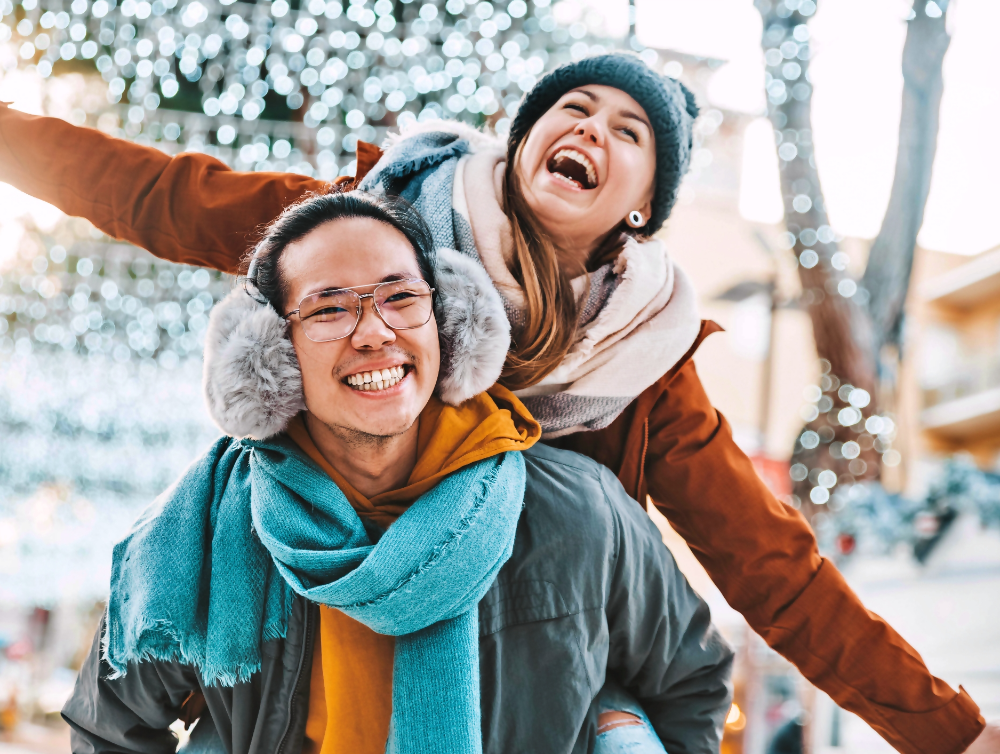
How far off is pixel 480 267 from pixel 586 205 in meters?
0.32

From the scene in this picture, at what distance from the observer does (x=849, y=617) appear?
1738mm

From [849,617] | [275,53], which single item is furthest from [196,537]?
[275,53]

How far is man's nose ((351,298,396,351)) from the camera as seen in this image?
1.45 metres

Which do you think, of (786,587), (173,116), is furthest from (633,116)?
(173,116)

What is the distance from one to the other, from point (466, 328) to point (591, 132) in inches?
21.6

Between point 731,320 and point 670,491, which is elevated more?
point 731,320

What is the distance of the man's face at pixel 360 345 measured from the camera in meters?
1.46

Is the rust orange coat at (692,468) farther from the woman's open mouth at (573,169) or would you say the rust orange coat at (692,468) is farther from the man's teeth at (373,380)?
the man's teeth at (373,380)

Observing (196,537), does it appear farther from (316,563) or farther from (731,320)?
(731,320)

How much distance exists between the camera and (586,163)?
175cm

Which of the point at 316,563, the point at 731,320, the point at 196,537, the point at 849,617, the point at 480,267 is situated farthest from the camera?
the point at 731,320

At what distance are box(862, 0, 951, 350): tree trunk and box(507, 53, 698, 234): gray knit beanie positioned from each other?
341 centimetres

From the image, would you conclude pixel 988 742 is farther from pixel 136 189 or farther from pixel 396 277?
pixel 136 189

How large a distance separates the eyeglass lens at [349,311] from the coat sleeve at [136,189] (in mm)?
412
